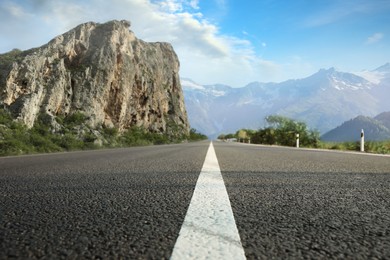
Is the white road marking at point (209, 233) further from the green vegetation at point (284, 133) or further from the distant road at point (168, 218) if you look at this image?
the green vegetation at point (284, 133)

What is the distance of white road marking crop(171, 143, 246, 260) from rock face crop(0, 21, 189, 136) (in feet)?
77.4

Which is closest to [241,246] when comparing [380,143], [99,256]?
[99,256]

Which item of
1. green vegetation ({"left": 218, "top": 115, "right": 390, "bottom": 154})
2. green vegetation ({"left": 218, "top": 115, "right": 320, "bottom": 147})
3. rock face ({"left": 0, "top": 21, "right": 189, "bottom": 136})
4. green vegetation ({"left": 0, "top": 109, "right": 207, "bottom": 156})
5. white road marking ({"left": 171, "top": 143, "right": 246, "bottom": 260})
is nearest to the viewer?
white road marking ({"left": 171, "top": 143, "right": 246, "bottom": 260})

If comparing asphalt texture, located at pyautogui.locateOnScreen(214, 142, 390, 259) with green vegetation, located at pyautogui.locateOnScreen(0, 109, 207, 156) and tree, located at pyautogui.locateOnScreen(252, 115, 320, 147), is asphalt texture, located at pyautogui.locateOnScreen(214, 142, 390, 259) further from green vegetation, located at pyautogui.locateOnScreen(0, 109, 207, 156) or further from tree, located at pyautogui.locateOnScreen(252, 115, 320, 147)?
tree, located at pyautogui.locateOnScreen(252, 115, 320, 147)

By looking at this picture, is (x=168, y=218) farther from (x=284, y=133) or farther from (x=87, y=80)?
(x=284, y=133)

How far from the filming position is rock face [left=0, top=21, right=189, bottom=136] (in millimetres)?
27141

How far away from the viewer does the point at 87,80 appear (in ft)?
131

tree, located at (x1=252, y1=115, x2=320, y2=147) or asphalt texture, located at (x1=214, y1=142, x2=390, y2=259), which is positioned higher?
tree, located at (x1=252, y1=115, x2=320, y2=147)

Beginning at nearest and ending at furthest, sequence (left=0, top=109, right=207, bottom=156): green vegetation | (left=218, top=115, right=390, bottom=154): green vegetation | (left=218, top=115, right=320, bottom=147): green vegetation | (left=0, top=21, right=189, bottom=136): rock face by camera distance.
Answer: (left=0, top=109, right=207, bottom=156): green vegetation
(left=0, top=21, right=189, bottom=136): rock face
(left=218, top=115, right=390, bottom=154): green vegetation
(left=218, top=115, right=320, bottom=147): green vegetation

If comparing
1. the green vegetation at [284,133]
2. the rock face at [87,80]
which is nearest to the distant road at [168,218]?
the rock face at [87,80]

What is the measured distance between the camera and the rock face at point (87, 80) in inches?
1069

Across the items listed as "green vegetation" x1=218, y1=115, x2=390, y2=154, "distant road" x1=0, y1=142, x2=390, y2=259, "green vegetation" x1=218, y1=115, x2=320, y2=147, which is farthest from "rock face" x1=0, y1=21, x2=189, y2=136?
"distant road" x1=0, y1=142, x2=390, y2=259

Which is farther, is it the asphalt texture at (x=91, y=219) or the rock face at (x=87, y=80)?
the rock face at (x=87, y=80)

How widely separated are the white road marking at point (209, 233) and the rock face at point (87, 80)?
77.4 feet
